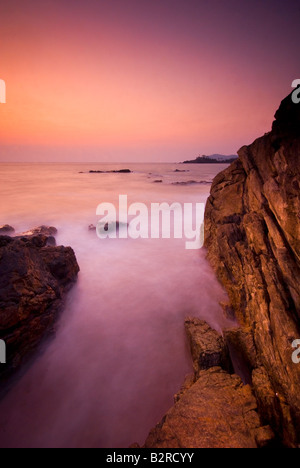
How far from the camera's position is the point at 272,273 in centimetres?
389

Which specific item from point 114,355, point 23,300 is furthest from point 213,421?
point 23,300

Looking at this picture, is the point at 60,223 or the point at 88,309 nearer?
the point at 88,309

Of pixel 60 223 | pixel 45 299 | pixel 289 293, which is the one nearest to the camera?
pixel 289 293

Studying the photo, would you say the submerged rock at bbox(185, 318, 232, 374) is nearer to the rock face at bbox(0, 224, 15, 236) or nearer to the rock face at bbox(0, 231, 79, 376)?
the rock face at bbox(0, 231, 79, 376)

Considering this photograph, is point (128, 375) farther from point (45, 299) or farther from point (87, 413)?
point (45, 299)

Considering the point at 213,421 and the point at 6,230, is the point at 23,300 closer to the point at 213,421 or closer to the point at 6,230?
the point at 213,421

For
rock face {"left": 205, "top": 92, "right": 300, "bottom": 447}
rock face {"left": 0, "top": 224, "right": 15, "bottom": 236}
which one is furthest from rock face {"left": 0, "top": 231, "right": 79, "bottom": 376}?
rock face {"left": 0, "top": 224, "right": 15, "bottom": 236}

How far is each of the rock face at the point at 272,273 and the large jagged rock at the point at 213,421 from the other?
34 cm

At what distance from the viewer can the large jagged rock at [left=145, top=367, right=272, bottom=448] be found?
2.61m

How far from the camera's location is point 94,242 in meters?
9.85

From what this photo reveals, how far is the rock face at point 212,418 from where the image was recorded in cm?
261

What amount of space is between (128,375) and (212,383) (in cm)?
190
